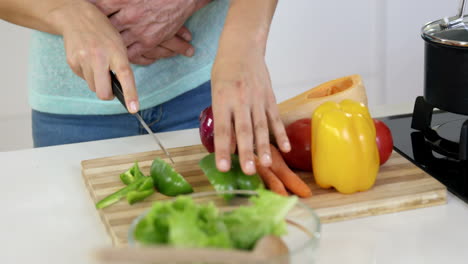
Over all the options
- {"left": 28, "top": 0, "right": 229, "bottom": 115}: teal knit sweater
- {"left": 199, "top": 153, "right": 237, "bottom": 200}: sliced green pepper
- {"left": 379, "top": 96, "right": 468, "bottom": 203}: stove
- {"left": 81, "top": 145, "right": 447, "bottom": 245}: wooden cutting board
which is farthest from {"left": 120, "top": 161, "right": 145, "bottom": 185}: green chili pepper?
{"left": 379, "top": 96, "right": 468, "bottom": 203}: stove

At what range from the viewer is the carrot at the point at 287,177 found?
1144 mm

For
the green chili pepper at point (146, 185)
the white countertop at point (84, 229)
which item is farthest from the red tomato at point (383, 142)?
the green chili pepper at point (146, 185)

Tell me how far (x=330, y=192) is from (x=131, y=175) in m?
0.34

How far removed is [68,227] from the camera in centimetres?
111

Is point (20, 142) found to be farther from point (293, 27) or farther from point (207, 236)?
point (207, 236)

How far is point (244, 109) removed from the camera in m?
1.15

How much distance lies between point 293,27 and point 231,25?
1591 millimetres

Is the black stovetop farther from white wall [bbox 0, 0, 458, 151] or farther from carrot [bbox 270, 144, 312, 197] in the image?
white wall [bbox 0, 0, 458, 151]

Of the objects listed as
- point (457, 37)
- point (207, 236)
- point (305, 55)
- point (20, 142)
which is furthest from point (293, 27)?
point (207, 236)

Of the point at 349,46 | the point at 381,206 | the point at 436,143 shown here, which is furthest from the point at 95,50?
the point at 349,46

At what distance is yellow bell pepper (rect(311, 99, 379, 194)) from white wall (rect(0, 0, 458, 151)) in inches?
66.3

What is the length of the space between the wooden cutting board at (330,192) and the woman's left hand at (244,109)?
99 millimetres

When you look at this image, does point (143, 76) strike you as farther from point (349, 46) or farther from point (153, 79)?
point (349, 46)

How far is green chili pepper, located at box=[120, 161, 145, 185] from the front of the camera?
1217 mm
